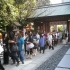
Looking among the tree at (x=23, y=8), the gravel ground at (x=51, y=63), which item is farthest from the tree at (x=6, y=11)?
the gravel ground at (x=51, y=63)

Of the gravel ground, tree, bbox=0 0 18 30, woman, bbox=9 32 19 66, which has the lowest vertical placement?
the gravel ground

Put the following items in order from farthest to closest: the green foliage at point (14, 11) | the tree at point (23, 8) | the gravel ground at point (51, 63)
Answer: the tree at point (23, 8), the green foliage at point (14, 11), the gravel ground at point (51, 63)

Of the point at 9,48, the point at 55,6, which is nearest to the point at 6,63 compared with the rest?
the point at 9,48

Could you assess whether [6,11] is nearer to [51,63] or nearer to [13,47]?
[13,47]

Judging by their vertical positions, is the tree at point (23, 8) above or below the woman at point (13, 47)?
above

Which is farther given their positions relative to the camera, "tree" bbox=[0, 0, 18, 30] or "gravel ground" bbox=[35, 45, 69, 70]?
"tree" bbox=[0, 0, 18, 30]

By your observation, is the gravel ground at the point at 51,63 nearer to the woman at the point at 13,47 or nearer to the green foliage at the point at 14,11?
the woman at the point at 13,47

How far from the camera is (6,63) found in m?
9.54

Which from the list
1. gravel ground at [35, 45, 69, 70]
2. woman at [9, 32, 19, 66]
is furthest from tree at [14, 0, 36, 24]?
woman at [9, 32, 19, 66]

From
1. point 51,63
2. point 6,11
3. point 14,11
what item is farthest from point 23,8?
point 51,63

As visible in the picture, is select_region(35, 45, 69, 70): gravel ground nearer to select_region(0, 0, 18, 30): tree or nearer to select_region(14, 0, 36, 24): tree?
select_region(0, 0, 18, 30): tree

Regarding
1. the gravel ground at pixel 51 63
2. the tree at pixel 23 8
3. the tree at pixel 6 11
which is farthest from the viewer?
the tree at pixel 23 8

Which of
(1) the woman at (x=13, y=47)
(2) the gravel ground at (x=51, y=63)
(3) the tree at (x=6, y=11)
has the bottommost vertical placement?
(2) the gravel ground at (x=51, y=63)

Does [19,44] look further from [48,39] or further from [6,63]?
[48,39]
